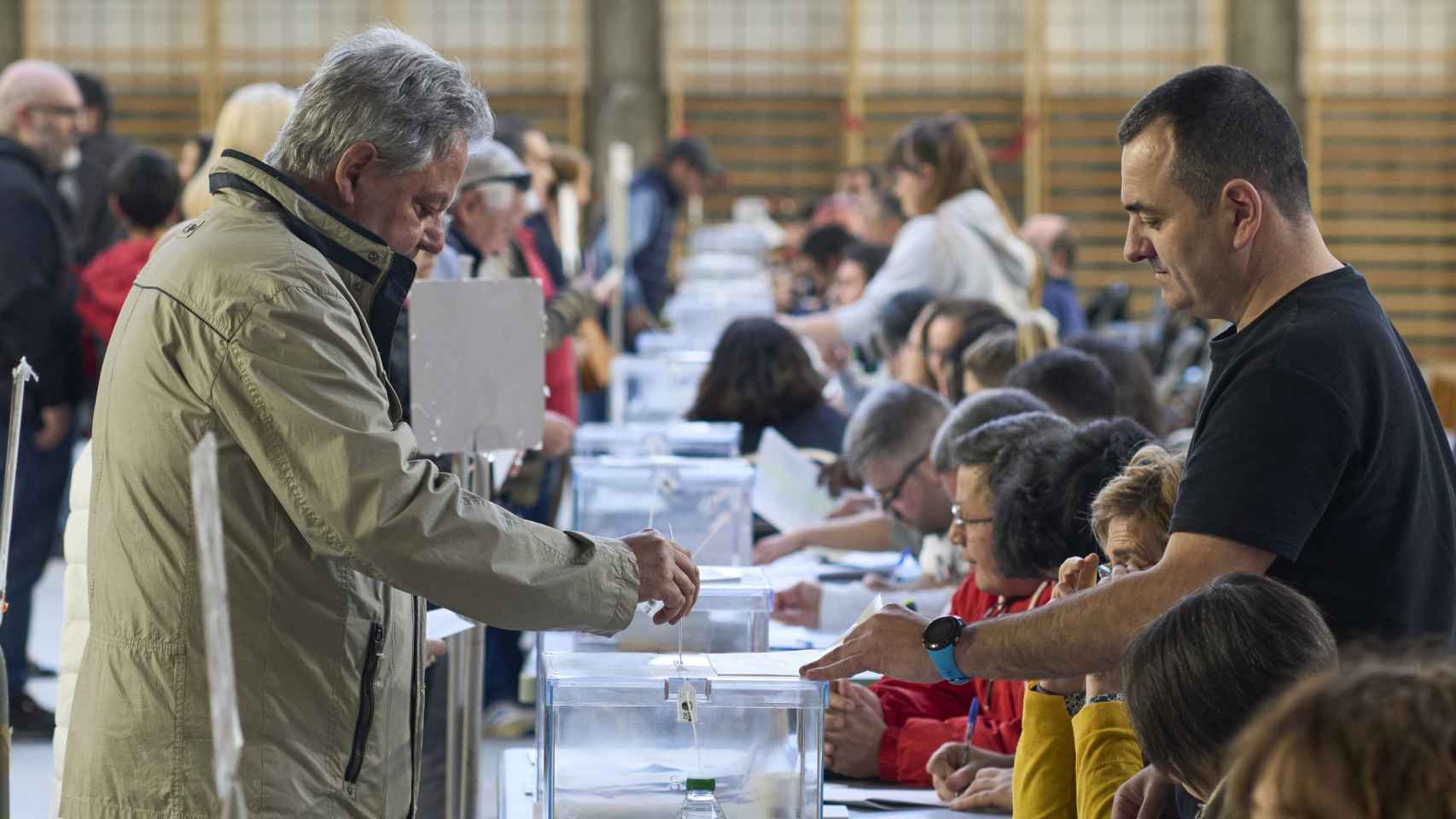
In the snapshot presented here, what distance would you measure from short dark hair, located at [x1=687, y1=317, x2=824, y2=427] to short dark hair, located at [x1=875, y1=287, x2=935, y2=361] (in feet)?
1.71

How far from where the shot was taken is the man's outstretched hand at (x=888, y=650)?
1827mm

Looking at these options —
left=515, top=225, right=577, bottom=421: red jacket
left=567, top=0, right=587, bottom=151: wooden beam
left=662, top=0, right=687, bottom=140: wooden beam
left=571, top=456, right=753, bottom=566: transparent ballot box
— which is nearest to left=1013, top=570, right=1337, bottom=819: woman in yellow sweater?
left=571, top=456, right=753, bottom=566: transparent ballot box

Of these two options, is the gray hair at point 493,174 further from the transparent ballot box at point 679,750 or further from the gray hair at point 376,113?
the transparent ballot box at point 679,750

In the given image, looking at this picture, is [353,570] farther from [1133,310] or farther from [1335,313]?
[1133,310]

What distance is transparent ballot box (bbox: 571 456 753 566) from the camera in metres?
3.19

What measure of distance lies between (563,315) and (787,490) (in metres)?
0.87

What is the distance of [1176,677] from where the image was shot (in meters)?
1.45

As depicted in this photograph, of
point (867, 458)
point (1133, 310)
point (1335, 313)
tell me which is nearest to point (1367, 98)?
point (1133, 310)

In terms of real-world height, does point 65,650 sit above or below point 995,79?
below

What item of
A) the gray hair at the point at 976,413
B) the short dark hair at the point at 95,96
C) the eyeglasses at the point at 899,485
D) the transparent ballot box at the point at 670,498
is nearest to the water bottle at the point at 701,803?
the gray hair at the point at 976,413

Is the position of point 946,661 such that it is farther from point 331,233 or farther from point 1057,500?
point 331,233

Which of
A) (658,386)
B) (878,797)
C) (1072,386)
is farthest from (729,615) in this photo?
(658,386)

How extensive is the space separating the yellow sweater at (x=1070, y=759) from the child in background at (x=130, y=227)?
3305mm

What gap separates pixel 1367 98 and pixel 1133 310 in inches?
85.0
